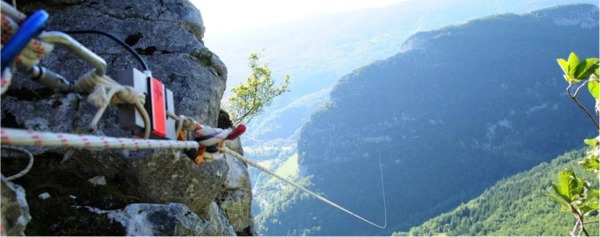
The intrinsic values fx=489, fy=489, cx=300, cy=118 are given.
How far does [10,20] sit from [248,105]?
22104 millimetres

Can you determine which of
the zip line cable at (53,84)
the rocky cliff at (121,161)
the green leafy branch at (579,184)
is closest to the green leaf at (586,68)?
the green leafy branch at (579,184)

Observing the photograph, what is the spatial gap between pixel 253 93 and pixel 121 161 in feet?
59.6

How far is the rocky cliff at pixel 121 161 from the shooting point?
593 centimetres

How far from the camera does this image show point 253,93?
2541cm

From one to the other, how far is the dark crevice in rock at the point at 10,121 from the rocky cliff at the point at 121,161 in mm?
14

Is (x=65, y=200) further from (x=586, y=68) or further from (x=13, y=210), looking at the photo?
(x=586, y=68)

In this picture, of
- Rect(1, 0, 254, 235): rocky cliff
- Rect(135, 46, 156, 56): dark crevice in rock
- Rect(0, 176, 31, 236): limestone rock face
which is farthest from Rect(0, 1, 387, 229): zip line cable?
Rect(135, 46, 156, 56): dark crevice in rock

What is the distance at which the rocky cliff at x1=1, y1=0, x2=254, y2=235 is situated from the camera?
593 centimetres

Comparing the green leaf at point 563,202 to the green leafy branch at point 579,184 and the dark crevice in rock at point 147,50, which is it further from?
the dark crevice in rock at point 147,50

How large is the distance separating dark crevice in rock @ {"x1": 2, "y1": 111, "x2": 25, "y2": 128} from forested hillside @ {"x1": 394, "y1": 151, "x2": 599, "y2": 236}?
13690cm

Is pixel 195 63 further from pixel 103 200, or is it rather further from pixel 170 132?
pixel 170 132

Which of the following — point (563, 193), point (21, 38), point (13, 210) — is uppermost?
point (21, 38)

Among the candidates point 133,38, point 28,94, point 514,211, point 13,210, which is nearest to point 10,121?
point 28,94

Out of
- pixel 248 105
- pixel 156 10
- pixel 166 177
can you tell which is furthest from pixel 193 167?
pixel 248 105
